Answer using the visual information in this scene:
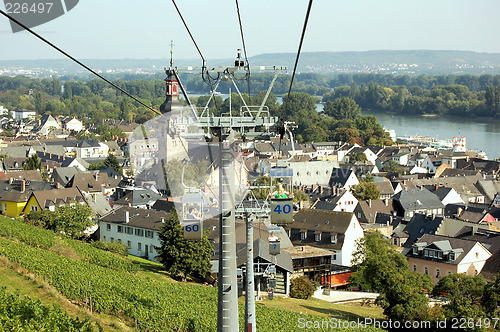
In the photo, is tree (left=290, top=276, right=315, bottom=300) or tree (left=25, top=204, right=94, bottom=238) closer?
tree (left=290, top=276, right=315, bottom=300)

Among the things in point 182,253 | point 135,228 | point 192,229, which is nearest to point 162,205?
point 135,228

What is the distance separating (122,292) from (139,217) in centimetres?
1263

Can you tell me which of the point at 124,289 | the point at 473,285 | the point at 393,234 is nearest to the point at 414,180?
the point at 393,234

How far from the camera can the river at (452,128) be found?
224ft

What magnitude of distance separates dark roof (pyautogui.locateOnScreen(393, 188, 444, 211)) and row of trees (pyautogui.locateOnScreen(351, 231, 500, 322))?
15834 millimetres

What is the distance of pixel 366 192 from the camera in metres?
37.0

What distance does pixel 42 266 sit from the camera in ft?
43.3

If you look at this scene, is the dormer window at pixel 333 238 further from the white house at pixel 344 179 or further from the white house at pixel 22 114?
the white house at pixel 22 114

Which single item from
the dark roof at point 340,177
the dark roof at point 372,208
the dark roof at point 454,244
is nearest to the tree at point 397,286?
the dark roof at point 454,244

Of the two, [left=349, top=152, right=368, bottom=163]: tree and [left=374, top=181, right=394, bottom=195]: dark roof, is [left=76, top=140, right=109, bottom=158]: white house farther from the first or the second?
[left=374, top=181, right=394, bottom=195]: dark roof

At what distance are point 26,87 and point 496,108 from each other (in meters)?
96.1

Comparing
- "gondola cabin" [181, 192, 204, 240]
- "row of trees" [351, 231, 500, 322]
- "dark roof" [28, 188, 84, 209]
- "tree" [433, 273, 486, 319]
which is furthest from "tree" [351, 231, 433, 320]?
"dark roof" [28, 188, 84, 209]

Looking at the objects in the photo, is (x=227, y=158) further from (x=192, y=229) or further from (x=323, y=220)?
(x=323, y=220)

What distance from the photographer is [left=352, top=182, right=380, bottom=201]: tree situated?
36.7 meters
